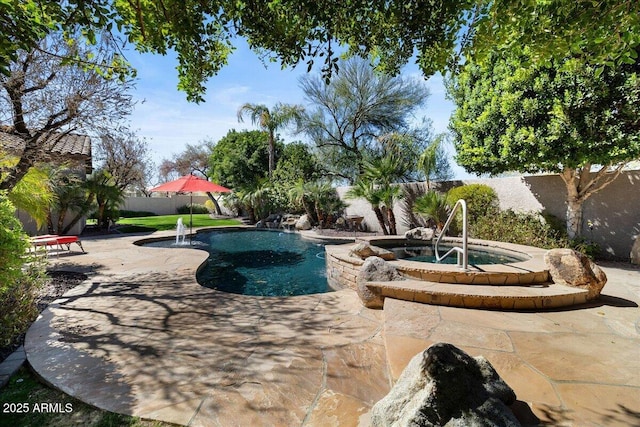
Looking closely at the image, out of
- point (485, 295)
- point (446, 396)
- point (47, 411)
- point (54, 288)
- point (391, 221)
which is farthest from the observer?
point (391, 221)

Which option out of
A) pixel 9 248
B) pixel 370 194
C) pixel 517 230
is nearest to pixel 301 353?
pixel 9 248

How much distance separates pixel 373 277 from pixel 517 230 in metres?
6.90

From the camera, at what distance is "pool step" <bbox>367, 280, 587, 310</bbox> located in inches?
169

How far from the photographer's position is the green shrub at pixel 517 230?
877 cm

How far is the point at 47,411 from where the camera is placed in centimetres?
247

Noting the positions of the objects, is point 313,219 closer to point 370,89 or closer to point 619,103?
point 370,89

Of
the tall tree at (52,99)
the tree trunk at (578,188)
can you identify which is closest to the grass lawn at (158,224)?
the tall tree at (52,99)

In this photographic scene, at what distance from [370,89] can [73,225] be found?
58.2 feet

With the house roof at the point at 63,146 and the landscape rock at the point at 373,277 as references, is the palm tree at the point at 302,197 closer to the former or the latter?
the house roof at the point at 63,146

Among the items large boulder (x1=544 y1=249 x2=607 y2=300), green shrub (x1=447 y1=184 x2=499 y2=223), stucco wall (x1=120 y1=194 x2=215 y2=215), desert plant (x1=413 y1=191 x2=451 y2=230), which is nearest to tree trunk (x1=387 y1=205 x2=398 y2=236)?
desert plant (x1=413 y1=191 x2=451 y2=230)

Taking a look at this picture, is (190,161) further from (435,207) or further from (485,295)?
(485,295)

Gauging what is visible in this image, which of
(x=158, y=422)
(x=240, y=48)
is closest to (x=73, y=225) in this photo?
(x=240, y=48)

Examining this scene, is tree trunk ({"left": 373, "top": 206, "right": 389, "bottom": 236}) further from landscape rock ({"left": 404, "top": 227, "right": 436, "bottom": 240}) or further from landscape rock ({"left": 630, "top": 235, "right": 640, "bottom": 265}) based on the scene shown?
landscape rock ({"left": 630, "top": 235, "right": 640, "bottom": 265})

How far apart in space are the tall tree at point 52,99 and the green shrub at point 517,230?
10589mm
